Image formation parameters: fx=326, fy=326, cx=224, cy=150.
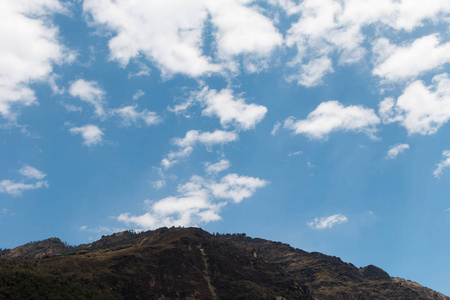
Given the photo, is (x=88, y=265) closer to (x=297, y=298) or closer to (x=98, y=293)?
(x=98, y=293)

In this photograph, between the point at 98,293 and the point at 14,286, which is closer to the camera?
the point at 14,286

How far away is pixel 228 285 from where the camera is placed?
532ft

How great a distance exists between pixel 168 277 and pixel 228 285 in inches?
1237

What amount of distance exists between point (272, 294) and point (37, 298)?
105m

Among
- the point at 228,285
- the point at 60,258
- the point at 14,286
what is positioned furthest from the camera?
the point at 228,285

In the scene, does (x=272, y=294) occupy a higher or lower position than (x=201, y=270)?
lower

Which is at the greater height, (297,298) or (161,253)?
(161,253)

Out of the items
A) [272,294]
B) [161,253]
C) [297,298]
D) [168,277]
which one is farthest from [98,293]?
[297,298]

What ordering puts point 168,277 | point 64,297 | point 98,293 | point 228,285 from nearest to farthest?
point 64,297, point 98,293, point 168,277, point 228,285

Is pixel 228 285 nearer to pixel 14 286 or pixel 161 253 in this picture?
pixel 161 253

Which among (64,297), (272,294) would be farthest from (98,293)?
(272,294)

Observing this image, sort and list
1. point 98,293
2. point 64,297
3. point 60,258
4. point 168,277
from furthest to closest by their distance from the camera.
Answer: point 168,277, point 60,258, point 98,293, point 64,297

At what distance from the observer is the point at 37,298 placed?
295 ft

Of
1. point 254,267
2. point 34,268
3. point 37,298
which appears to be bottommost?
point 37,298
